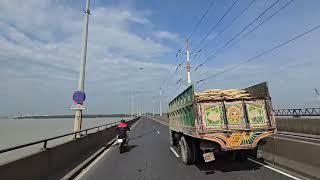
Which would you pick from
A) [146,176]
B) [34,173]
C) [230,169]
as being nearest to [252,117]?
[230,169]

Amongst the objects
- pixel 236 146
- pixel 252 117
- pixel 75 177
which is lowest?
pixel 75 177

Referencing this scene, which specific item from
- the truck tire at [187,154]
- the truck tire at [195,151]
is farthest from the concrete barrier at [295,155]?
the truck tire at [187,154]

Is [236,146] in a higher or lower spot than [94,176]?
higher

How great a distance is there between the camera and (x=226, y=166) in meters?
10.5

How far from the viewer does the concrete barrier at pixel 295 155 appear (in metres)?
7.86

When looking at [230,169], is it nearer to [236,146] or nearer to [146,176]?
[236,146]

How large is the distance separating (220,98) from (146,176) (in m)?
3.25

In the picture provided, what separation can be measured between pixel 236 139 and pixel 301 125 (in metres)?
16.0

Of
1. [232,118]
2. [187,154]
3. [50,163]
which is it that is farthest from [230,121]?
[50,163]

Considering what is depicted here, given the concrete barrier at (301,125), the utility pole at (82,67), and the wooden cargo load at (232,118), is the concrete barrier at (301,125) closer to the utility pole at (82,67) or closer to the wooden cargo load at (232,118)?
the wooden cargo load at (232,118)

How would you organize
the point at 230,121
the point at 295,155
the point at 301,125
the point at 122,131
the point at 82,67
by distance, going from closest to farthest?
the point at 295,155 < the point at 230,121 < the point at 82,67 < the point at 122,131 < the point at 301,125

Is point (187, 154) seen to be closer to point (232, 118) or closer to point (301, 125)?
point (232, 118)

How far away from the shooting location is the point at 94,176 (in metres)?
9.41

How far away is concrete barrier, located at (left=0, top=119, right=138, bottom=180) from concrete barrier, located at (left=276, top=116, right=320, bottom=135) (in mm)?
14974
